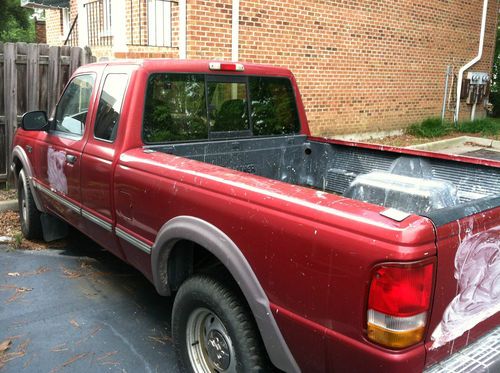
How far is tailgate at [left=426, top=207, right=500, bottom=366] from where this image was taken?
1.91m

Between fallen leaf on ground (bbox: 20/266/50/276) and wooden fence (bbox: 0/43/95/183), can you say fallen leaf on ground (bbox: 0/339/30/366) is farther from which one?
wooden fence (bbox: 0/43/95/183)

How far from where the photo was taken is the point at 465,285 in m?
2.06

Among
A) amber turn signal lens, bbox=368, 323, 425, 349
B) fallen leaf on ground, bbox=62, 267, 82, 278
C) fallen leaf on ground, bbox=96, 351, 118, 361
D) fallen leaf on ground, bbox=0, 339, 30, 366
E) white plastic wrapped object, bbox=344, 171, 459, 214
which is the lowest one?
fallen leaf on ground, bbox=96, 351, 118, 361

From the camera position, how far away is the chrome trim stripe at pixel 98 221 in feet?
11.4

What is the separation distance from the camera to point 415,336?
1.87m

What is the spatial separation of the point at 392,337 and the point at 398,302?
0.13 meters

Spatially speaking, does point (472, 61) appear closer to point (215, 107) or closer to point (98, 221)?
point (215, 107)

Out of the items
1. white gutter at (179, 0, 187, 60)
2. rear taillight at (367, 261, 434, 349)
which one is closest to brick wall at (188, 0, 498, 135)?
white gutter at (179, 0, 187, 60)

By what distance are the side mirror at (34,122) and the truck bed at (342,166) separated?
1.46 metres

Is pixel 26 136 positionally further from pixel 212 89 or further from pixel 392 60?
pixel 392 60

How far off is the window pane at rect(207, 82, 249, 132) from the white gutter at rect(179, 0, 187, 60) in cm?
416

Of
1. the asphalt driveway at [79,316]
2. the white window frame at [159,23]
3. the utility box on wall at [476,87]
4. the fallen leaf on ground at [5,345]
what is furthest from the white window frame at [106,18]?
the utility box on wall at [476,87]

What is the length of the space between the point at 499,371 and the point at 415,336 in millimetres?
517

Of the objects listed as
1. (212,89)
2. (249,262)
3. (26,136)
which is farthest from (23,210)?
(249,262)
